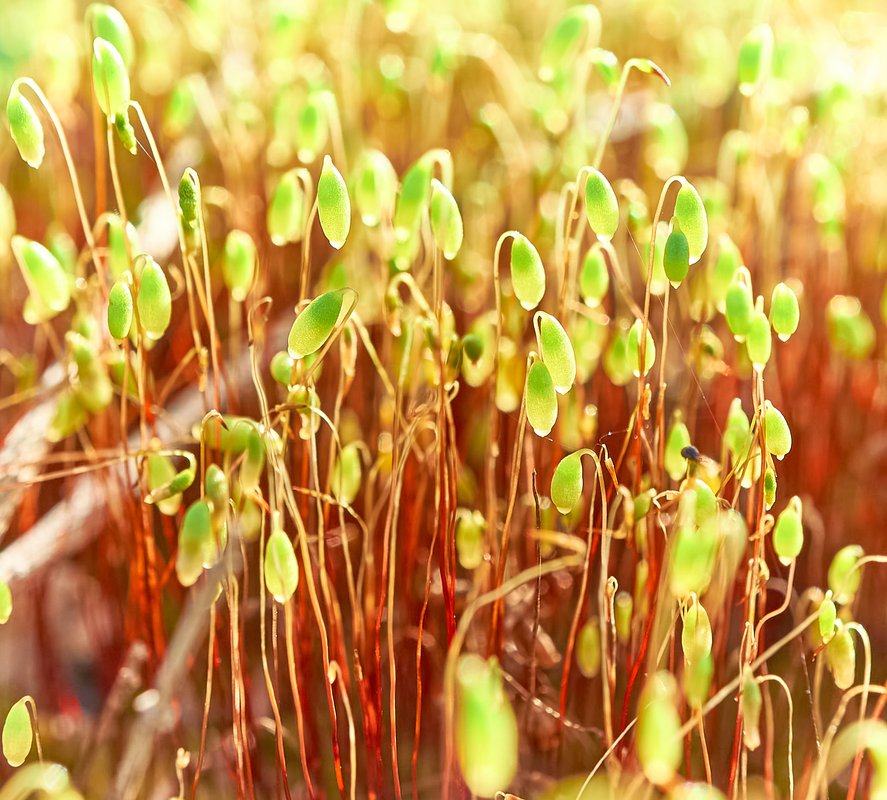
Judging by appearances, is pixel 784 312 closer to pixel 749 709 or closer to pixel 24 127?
pixel 749 709

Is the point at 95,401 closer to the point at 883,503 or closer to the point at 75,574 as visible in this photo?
the point at 75,574

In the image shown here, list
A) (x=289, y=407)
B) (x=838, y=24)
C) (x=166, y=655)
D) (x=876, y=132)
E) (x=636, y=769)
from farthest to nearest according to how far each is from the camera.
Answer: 1. (x=838, y=24)
2. (x=876, y=132)
3. (x=166, y=655)
4. (x=636, y=769)
5. (x=289, y=407)

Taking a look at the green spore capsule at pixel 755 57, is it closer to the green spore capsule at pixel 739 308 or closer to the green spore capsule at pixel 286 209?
the green spore capsule at pixel 739 308

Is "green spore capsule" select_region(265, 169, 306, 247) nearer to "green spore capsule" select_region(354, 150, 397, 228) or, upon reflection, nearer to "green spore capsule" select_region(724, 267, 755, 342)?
"green spore capsule" select_region(354, 150, 397, 228)

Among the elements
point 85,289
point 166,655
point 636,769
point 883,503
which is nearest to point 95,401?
point 85,289

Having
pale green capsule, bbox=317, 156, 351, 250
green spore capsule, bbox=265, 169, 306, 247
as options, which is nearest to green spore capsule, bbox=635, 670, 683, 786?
pale green capsule, bbox=317, 156, 351, 250

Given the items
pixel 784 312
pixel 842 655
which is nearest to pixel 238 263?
pixel 784 312

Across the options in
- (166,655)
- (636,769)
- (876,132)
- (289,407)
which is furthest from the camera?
A: (876,132)

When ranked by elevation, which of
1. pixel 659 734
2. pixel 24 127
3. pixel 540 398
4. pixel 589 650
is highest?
pixel 24 127
